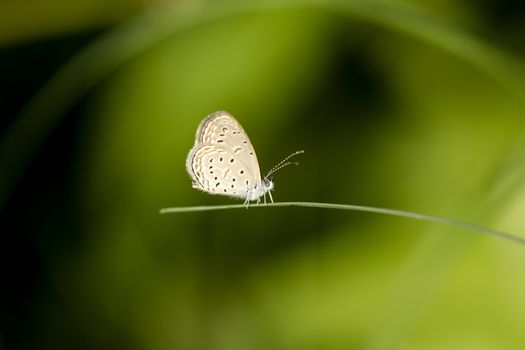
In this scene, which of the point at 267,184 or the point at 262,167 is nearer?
the point at 267,184

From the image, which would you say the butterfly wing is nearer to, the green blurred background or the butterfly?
the butterfly

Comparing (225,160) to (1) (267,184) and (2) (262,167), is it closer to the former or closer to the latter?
(1) (267,184)

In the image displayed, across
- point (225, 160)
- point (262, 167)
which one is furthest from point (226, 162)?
point (262, 167)

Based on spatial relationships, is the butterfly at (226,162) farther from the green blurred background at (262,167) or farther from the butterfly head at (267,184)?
the green blurred background at (262,167)

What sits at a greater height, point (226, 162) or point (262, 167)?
point (262, 167)

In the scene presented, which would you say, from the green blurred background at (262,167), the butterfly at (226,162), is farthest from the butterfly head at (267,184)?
the green blurred background at (262,167)

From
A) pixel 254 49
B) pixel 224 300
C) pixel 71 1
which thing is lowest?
pixel 224 300

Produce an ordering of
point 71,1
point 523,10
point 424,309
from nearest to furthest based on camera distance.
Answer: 1. point 424,309
2. point 523,10
3. point 71,1

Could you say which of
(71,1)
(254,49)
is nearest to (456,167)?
(254,49)

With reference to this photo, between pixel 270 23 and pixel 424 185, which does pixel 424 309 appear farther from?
pixel 270 23
